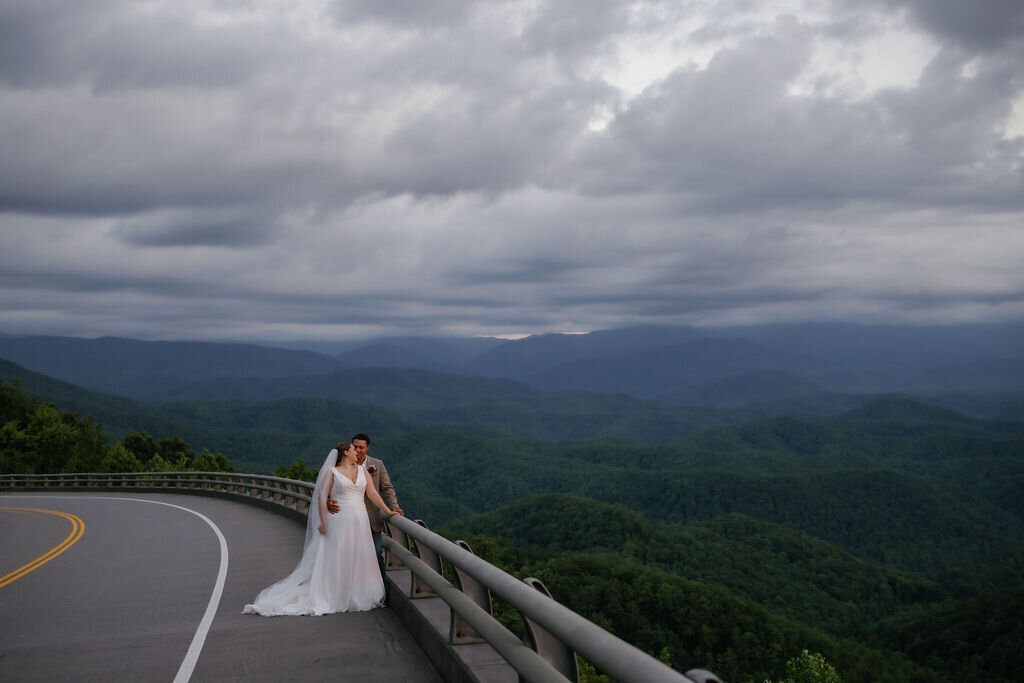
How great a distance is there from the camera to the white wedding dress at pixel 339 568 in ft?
28.3

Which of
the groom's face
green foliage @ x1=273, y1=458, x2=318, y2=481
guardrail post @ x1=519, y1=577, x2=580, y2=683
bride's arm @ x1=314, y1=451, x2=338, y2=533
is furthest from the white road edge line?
green foliage @ x1=273, y1=458, x2=318, y2=481

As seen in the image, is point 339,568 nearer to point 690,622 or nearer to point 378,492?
point 378,492

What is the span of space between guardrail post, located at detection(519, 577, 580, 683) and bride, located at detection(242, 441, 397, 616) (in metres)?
4.21

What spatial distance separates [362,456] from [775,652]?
323 feet

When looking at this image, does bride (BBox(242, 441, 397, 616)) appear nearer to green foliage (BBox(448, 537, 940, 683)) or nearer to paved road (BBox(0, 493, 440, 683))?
paved road (BBox(0, 493, 440, 683))

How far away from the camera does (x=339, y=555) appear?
8.71m

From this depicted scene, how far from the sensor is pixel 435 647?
21.9 ft

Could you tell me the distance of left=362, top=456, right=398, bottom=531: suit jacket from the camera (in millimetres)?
9195

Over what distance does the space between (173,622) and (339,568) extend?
71.1 inches

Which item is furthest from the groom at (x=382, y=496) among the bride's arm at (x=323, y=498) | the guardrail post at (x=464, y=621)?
the guardrail post at (x=464, y=621)

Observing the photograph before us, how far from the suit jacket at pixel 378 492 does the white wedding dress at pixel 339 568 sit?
368mm

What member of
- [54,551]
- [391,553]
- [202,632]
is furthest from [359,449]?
[54,551]

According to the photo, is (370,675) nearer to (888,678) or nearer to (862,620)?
(888,678)

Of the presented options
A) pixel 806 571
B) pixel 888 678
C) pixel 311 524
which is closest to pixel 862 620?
pixel 806 571
